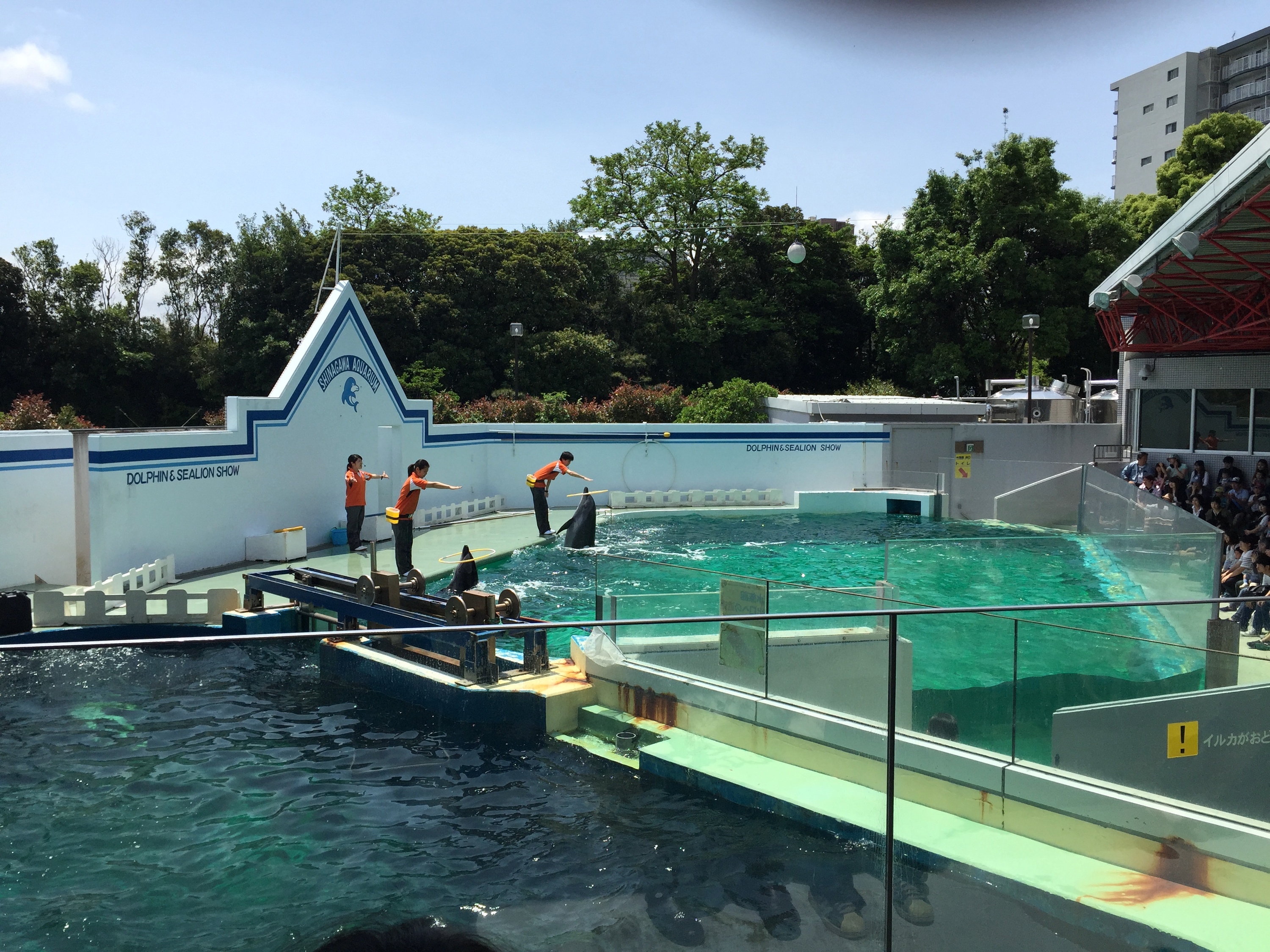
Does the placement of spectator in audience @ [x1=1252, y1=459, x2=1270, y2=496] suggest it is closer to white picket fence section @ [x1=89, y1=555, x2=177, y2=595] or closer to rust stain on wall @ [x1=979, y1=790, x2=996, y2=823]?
rust stain on wall @ [x1=979, y1=790, x2=996, y2=823]

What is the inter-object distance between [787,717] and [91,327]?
34835 millimetres

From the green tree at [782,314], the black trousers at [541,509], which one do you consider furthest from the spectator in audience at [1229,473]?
the green tree at [782,314]

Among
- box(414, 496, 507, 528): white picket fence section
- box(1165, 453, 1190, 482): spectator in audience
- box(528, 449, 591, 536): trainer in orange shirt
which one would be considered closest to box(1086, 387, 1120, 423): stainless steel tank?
box(1165, 453, 1190, 482): spectator in audience

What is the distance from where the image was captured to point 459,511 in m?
17.8

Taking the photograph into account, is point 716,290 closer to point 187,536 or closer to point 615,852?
point 187,536

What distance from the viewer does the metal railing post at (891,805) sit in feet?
11.2

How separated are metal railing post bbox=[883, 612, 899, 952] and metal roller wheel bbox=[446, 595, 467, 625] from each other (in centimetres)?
489

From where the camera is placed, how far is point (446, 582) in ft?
40.1

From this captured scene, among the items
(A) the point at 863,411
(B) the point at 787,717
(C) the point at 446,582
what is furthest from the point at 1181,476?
(B) the point at 787,717

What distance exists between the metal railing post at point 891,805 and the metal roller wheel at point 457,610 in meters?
4.89

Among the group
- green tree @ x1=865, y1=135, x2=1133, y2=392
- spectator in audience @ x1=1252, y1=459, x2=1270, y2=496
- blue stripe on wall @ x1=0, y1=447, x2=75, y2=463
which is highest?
green tree @ x1=865, y1=135, x2=1133, y2=392

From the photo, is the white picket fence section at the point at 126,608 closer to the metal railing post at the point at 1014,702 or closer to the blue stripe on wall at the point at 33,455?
the blue stripe on wall at the point at 33,455

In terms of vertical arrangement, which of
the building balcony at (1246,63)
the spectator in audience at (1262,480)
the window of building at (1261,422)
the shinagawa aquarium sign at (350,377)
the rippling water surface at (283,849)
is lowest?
the rippling water surface at (283,849)

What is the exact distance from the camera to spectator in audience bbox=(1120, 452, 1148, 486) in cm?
1880
